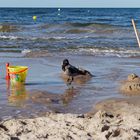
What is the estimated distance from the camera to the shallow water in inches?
365

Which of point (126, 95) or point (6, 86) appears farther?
point (6, 86)

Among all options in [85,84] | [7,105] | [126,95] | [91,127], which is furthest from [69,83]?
[91,127]

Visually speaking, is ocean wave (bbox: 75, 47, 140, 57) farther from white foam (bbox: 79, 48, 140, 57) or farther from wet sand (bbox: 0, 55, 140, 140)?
wet sand (bbox: 0, 55, 140, 140)

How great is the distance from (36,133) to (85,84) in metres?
5.56

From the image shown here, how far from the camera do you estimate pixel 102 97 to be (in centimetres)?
1030

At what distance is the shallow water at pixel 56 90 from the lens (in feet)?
30.5

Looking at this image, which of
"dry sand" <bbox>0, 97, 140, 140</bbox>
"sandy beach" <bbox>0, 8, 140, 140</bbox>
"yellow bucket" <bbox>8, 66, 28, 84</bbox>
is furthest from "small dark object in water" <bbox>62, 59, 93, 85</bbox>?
"dry sand" <bbox>0, 97, 140, 140</bbox>

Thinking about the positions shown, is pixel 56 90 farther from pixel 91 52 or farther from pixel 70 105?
pixel 91 52

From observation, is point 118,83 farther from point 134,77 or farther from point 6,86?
point 6,86

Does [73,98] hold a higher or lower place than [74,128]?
lower

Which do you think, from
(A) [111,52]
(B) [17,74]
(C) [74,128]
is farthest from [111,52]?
(C) [74,128]

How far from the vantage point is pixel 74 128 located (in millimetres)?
6871

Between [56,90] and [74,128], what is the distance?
171 inches

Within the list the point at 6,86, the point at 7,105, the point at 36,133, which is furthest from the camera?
the point at 6,86
